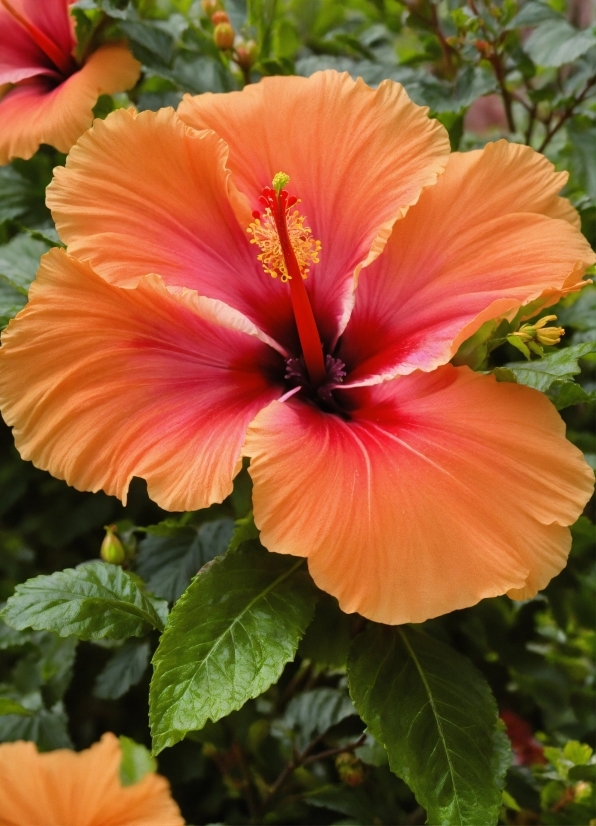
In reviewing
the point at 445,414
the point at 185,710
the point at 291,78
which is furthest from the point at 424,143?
the point at 185,710

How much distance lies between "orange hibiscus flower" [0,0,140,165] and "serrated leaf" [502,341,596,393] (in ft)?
1.60

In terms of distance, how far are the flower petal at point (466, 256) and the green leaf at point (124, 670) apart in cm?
40

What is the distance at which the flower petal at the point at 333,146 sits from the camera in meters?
0.71

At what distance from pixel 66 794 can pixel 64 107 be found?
25.5 inches

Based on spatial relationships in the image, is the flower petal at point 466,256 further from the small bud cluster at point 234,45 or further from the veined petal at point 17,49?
the veined petal at point 17,49

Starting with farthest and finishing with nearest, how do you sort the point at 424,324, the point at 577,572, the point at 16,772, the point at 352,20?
the point at 352,20 < the point at 577,572 < the point at 424,324 < the point at 16,772

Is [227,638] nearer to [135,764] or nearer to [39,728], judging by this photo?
[135,764]

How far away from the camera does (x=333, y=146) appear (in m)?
0.72

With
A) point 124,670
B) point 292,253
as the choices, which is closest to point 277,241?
point 292,253

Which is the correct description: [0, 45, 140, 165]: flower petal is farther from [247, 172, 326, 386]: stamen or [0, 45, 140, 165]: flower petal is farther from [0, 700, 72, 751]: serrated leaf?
[0, 700, 72, 751]: serrated leaf

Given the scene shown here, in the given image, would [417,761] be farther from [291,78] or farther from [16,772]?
[291,78]

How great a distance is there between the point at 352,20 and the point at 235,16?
1.33 feet

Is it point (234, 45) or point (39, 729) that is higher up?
point (234, 45)

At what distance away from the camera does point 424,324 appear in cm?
67
